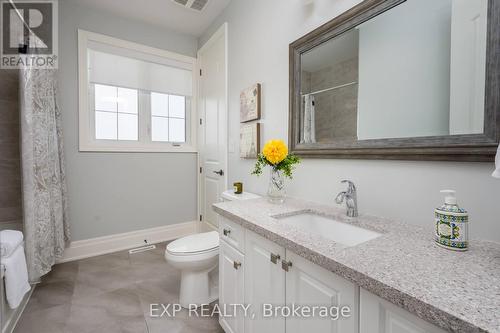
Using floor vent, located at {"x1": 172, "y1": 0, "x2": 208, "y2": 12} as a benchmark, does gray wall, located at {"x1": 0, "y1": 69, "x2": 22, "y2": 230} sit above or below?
below

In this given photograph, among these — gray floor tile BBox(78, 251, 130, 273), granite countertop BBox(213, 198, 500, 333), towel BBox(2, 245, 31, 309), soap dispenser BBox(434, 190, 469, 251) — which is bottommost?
gray floor tile BBox(78, 251, 130, 273)

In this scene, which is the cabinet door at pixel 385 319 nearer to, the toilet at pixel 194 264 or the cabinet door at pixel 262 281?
the cabinet door at pixel 262 281

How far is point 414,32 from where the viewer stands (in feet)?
3.14

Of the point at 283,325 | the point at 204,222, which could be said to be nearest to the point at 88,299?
the point at 204,222

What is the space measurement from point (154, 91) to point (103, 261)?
200 cm

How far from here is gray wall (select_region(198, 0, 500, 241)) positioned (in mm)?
798

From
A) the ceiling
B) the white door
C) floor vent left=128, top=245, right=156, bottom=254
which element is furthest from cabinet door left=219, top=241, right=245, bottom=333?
the ceiling

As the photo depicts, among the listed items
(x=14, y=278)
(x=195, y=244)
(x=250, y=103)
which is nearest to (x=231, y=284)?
(x=195, y=244)

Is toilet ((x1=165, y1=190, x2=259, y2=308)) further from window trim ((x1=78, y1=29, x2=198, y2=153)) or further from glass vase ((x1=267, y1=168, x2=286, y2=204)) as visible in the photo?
window trim ((x1=78, y1=29, x2=198, y2=153))

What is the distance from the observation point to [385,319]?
569 mm

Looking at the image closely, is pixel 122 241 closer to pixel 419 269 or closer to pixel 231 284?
pixel 231 284

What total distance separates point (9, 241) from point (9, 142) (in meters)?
1.00

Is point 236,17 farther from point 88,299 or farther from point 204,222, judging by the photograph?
point 88,299

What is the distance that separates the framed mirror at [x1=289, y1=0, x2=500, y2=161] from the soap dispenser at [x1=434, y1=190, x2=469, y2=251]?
0.21m
